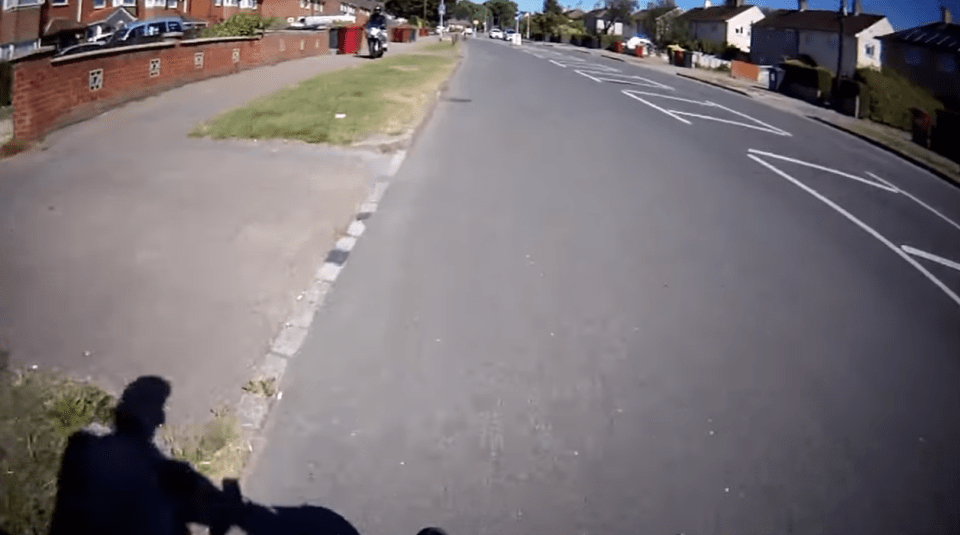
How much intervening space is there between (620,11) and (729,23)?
1023 inches

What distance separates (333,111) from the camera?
14961mm

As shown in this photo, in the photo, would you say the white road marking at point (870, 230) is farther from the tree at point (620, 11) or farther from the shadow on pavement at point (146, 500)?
the tree at point (620, 11)

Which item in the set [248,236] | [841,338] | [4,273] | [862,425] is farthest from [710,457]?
[4,273]

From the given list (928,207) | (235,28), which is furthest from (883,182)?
(235,28)

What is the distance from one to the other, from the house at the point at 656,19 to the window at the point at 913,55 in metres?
59.1

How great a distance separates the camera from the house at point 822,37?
28.6 meters

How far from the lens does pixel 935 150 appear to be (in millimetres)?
20391

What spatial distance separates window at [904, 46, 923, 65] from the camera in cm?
1952

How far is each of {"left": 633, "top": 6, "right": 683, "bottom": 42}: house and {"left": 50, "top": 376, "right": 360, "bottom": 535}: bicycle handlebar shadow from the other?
257 ft

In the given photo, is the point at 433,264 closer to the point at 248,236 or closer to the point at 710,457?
the point at 248,236

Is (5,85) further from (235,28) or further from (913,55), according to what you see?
(913,55)

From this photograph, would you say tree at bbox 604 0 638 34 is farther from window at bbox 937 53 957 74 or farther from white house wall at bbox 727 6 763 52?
window at bbox 937 53 957 74

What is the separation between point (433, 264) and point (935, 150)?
1791cm

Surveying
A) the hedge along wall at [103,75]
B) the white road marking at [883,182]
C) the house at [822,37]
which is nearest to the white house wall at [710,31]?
the house at [822,37]
